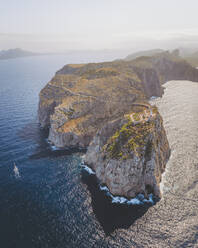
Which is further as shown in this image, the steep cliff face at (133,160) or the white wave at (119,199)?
the steep cliff face at (133,160)

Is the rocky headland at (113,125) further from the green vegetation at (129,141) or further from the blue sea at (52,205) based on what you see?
the blue sea at (52,205)

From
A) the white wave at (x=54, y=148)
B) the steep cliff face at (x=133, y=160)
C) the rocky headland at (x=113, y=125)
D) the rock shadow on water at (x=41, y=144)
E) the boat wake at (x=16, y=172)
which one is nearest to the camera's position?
the steep cliff face at (x=133, y=160)

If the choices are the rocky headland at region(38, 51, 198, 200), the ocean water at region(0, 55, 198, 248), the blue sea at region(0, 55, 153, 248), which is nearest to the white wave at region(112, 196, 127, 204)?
the rocky headland at region(38, 51, 198, 200)

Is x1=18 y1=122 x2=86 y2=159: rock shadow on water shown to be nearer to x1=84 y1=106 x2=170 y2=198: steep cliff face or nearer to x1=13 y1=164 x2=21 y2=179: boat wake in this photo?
x1=13 y1=164 x2=21 y2=179: boat wake

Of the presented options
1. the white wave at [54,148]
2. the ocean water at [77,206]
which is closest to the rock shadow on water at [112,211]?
the ocean water at [77,206]

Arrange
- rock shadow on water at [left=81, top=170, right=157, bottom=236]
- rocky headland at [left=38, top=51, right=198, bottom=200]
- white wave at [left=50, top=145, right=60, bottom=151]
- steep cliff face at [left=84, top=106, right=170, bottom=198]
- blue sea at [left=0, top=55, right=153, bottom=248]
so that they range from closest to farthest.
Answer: blue sea at [left=0, top=55, right=153, bottom=248] → rock shadow on water at [left=81, top=170, right=157, bottom=236] → steep cliff face at [left=84, top=106, right=170, bottom=198] → rocky headland at [left=38, top=51, right=198, bottom=200] → white wave at [left=50, top=145, right=60, bottom=151]

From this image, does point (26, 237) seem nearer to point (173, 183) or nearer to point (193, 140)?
point (173, 183)
